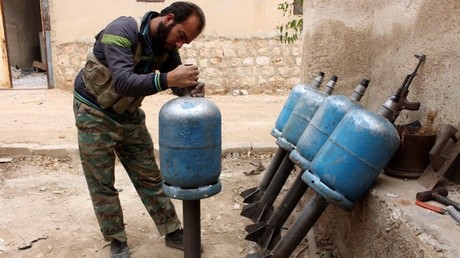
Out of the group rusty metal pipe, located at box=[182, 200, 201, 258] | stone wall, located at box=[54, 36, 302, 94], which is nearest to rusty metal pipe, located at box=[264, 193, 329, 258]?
rusty metal pipe, located at box=[182, 200, 201, 258]

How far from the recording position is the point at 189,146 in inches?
73.8

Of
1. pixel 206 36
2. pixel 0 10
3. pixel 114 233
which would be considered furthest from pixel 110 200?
pixel 0 10

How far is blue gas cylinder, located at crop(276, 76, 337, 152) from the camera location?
2451 mm

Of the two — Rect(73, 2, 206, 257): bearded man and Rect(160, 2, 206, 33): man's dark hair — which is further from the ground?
Rect(160, 2, 206, 33): man's dark hair

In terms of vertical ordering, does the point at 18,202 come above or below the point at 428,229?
below

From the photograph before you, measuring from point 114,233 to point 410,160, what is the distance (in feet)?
5.92

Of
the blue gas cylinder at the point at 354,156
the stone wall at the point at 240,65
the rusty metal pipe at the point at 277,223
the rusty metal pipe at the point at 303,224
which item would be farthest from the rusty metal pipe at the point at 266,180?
the stone wall at the point at 240,65

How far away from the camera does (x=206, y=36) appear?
26.6ft

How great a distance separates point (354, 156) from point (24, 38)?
1327cm

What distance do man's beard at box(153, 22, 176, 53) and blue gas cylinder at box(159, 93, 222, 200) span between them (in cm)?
39

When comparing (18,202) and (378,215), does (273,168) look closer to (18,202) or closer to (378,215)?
(378,215)

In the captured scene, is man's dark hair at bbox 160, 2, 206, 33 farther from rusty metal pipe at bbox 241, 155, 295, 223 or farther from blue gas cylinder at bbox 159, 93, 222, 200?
rusty metal pipe at bbox 241, 155, 295, 223

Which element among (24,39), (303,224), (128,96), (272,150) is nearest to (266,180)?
(303,224)

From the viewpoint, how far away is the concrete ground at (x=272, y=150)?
1620 mm
